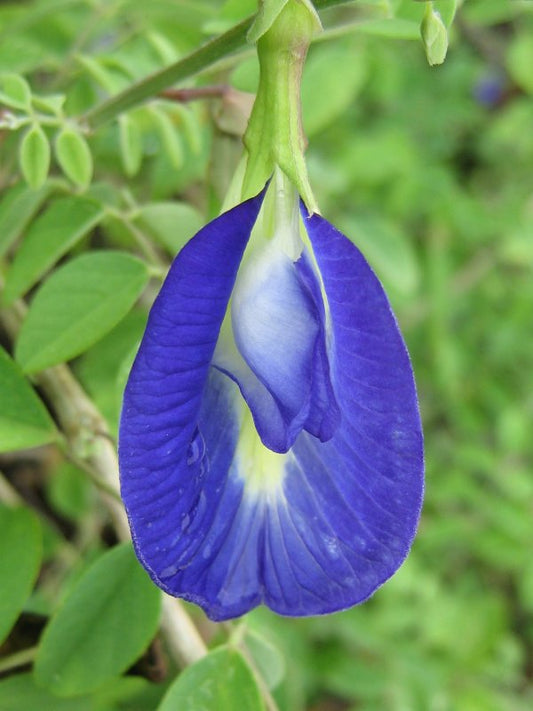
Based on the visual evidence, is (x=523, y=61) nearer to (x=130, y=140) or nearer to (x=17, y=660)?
(x=130, y=140)

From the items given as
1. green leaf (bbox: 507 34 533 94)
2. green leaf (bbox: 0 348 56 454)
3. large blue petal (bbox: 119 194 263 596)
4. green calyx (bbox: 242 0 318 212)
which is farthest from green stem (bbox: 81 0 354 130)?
green leaf (bbox: 507 34 533 94)

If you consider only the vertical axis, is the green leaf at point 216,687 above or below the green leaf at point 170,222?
below

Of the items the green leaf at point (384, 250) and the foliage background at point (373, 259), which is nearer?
the foliage background at point (373, 259)

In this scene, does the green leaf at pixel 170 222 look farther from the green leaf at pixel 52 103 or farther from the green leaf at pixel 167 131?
the green leaf at pixel 52 103

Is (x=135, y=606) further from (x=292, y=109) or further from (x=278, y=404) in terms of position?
(x=292, y=109)

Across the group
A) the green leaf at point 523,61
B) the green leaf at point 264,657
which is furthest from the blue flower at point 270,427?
the green leaf at point 523,61

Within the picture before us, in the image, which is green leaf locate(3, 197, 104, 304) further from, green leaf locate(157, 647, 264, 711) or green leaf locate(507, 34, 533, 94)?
green leaf locate(507, 34, 533, 94)

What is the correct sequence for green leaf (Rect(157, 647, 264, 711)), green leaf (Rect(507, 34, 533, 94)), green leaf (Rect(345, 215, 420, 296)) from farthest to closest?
green leaf (Rect(507, 34, 533, 94))
green leaf (Rect(345, 215, 420, 296))
green leaf (Rect(157, 647, 264, 711))
